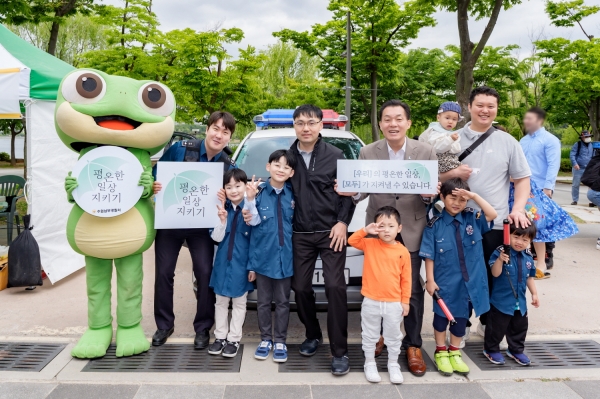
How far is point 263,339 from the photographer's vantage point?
3506 mm

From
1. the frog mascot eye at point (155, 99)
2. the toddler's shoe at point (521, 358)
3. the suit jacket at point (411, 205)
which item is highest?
the frog mascot eye at point (155, 99)

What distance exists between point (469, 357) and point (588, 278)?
3114mm

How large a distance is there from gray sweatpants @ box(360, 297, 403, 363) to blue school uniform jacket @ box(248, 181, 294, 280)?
655 mm

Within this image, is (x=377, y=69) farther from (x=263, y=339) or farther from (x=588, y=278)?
(x=263, y=339)

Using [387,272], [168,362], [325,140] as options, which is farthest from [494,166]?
[168,362]

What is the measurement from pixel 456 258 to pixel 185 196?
6.93 ft

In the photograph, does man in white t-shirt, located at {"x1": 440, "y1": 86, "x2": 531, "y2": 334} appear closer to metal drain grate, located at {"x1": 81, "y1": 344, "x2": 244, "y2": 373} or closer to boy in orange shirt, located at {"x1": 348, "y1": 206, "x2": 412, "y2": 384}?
boy in orange shirt, located at {"x1": 348, "y1": 206, "x2": 412, "y2": 384}

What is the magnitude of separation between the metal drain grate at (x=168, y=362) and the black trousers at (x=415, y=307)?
134 cm

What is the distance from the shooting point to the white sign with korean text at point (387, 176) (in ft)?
10.2

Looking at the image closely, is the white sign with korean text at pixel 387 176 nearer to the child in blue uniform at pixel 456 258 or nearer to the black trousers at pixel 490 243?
the child in blue uniform at pixel 456 258

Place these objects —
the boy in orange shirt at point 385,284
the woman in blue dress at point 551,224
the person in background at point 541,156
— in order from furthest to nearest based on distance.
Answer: the person in background at point 541,156 → the woman in blue dress at point 551,224 → the boy in orange shirt at point 385,284

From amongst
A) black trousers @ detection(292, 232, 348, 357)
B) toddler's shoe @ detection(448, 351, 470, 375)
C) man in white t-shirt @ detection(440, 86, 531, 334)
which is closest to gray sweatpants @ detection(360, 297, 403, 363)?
black trousers @ detection(292, 232, 348, 357)

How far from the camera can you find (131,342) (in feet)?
11.5

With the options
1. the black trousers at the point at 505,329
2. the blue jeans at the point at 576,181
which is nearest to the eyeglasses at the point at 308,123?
the black trousers at the point at 505,329
